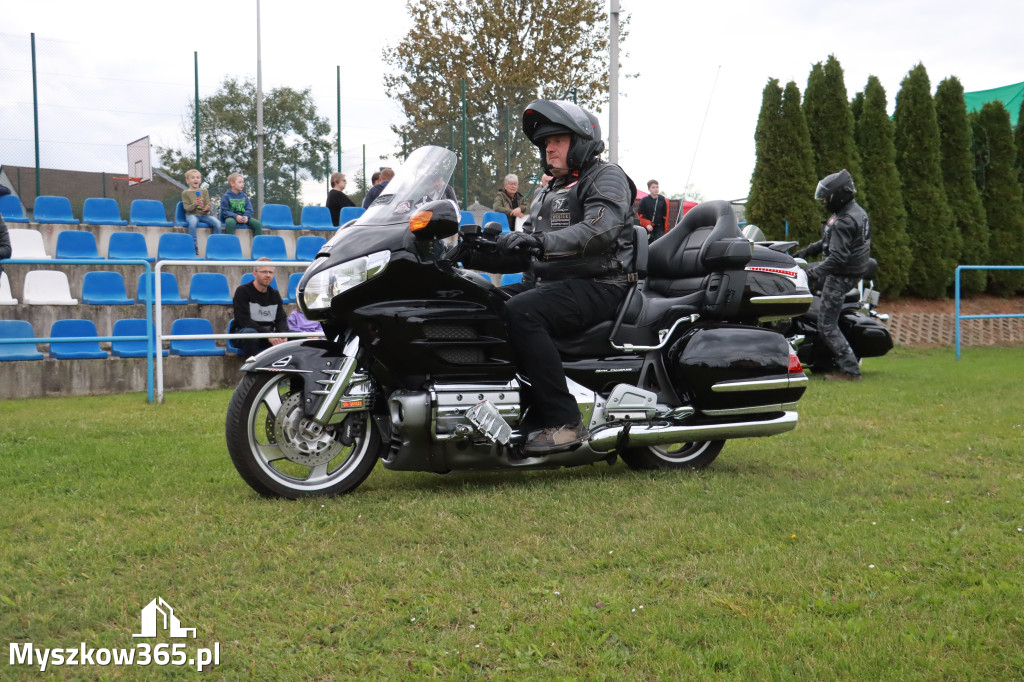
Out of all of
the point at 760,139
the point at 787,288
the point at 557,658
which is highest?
the point at 760,139

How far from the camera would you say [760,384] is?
205 inches

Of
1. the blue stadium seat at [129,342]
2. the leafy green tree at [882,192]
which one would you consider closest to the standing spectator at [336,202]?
the blue stadium seat at [129,342]

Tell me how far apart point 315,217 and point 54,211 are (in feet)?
13.2

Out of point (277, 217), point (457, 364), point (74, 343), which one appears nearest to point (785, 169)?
point (277, 217)

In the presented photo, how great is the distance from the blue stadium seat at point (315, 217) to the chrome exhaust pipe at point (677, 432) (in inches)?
453

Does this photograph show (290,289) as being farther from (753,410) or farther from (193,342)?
(753,410)

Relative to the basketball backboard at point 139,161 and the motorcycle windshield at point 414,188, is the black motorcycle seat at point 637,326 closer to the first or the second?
the motorcycle windshield at point 414,188

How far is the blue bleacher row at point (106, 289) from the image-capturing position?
10820 mm

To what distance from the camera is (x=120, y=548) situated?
3689 millimetres

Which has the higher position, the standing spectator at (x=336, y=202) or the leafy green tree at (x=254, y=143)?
the leafy green tree at (x=254, y=143)

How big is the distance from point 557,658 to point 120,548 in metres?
1.94

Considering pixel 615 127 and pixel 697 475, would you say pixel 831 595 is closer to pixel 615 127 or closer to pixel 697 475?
pixel 697 475

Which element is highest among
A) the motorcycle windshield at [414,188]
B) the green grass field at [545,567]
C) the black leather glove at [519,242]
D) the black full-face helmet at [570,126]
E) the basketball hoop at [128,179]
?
the basketball hoop at [128,179]

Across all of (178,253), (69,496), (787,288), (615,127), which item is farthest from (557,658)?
(615,127)
